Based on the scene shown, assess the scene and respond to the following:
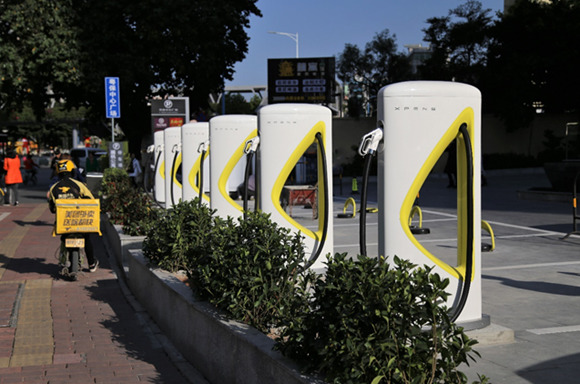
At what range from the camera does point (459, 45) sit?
37156mm

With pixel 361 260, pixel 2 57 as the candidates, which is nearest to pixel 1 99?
pixel 2 57

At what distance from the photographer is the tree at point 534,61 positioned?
1283 inches

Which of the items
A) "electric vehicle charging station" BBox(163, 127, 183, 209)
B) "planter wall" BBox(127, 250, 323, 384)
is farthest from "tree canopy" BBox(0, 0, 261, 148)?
"planter wall" BBox(127, 250, 323, 384)

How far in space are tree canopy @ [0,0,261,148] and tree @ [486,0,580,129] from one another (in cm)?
1180

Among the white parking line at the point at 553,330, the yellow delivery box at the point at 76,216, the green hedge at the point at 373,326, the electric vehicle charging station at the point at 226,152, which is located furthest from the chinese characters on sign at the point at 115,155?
the green hedge at the point at 373,326

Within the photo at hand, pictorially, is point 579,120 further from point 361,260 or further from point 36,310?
point 361,260

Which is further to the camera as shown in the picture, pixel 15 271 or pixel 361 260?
pixel 15 271

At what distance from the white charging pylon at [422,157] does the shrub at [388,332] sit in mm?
1890

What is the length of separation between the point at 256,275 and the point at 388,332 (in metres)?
2.04

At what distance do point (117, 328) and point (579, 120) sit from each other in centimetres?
3167

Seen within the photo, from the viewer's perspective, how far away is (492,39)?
37781mm

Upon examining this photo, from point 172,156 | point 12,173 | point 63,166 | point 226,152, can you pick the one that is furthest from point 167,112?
point 63,166

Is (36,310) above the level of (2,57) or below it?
below

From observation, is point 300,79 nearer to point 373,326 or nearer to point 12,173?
point 12,173
